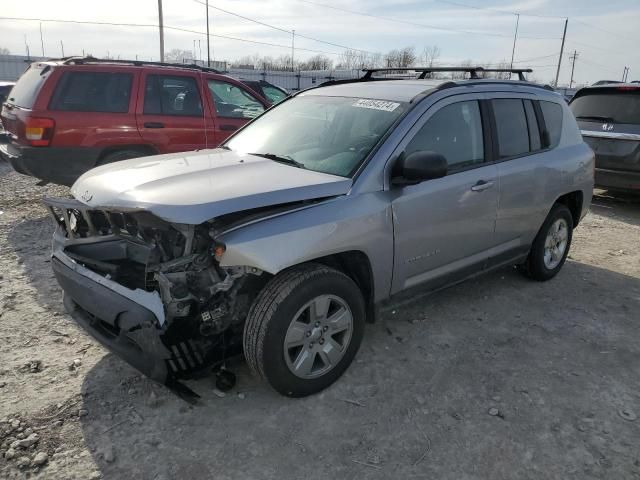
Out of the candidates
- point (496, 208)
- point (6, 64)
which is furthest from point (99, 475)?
point (6, 64)

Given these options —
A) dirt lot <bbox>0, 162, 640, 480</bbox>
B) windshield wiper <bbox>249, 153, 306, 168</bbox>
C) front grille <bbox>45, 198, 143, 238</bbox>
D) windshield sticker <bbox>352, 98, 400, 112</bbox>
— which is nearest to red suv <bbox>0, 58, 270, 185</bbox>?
dirt lot <bbox>0, 162, 640, 480</bbox>

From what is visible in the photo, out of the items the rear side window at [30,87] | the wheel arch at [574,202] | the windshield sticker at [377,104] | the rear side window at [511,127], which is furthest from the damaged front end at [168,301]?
the rear side window at [30,87]

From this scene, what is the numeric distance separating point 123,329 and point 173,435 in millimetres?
635

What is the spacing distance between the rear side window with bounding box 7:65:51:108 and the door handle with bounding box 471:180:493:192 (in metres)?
5.19

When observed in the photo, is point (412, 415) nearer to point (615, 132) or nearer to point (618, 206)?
point (615, 132)

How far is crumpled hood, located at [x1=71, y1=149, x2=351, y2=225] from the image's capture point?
8.54 feet

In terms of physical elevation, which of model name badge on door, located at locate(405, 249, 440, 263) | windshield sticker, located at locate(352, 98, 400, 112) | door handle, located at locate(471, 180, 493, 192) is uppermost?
windshield sticker, located at locate(352, 98, 400, 112)

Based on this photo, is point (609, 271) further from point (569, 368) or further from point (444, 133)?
point (444, 133)

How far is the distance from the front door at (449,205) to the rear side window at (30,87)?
493 centimetres

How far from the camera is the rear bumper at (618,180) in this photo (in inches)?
299

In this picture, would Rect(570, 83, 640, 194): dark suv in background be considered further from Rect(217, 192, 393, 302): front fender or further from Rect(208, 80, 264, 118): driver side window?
Rect(217, 192, 393, 302): front fender

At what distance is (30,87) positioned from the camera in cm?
622

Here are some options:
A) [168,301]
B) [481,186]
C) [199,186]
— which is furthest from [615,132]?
[168,301]

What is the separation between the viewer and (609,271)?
5.49 metres
